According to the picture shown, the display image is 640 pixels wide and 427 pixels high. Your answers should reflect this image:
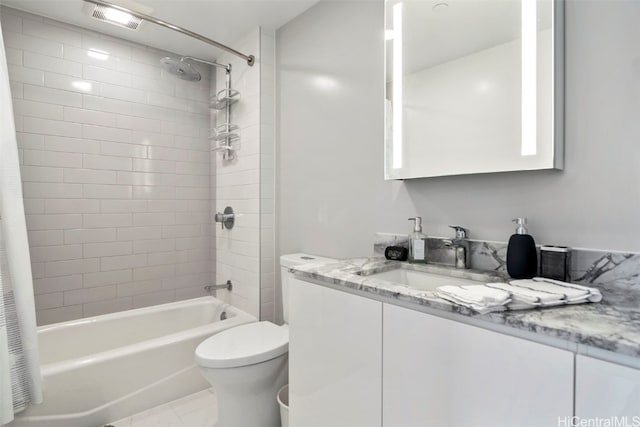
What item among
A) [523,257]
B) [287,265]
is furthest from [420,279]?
[287,265]

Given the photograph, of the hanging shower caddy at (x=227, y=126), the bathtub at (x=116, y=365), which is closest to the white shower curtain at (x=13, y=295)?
the bathtub at (x=116, y=365)

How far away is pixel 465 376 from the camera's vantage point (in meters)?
0.76

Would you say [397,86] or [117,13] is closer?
[397,86]

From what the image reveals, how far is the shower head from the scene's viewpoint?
1.98 metres

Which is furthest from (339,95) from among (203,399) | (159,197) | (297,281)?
(203,399)

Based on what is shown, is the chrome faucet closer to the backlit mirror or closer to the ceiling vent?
the backlit mirror

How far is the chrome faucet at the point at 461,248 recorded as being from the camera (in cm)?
123

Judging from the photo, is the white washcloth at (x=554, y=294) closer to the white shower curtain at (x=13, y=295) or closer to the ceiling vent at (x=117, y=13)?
the white shower curtain at (x=13, y=295)

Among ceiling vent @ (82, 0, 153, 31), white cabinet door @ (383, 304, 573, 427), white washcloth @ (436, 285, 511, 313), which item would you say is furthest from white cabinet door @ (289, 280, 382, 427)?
ceiling vent @ (82, 0, 153, 31)

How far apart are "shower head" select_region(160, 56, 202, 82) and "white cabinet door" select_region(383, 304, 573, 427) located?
1946mm

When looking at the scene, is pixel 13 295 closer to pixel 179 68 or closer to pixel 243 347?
pixel 243 347

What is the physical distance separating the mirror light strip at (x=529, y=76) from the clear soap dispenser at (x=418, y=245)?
0.46 m

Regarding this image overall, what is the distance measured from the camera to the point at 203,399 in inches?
76.2

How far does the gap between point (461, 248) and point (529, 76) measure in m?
0.63
